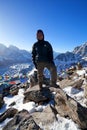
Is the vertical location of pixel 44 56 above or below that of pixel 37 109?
above

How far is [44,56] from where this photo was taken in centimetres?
1016

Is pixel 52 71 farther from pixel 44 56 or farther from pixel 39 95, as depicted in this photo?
pixel 39 95

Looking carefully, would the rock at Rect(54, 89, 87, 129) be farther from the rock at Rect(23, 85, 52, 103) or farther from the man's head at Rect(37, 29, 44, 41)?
the man's head at Rect(37, 29, 44, 41)

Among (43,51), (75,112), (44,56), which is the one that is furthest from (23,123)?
(43,51)

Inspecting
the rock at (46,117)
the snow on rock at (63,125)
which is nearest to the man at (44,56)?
the rock at (46,117)

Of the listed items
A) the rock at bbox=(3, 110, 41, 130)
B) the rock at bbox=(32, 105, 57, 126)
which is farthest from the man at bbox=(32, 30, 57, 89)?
the rock at bbox=(3, 110, 41, 130)

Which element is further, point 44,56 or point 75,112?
point 44,56

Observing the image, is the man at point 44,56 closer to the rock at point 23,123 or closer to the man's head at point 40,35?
the man's head at point 40,35

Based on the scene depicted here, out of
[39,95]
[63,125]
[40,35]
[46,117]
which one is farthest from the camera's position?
[40,35]

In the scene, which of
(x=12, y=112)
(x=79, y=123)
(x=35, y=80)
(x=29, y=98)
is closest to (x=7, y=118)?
(x=12, y=112)

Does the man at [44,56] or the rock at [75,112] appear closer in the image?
the rock at [75,112]

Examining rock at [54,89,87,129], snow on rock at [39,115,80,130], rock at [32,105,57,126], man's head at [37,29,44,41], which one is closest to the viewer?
rock at [54,89,87,129]

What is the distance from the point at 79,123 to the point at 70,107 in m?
0.71

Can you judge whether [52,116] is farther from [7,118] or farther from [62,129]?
[7,118]
